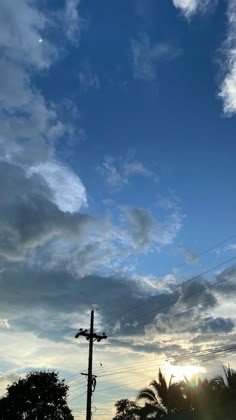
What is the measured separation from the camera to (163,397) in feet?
103

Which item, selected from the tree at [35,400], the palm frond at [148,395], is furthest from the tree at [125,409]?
the palm frond at [148,395]

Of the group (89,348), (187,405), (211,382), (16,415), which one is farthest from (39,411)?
(211,382)

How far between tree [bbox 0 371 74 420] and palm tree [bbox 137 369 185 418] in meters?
32.9

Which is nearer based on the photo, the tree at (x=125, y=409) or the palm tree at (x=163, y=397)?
the palm tree at (x=163, y=397)

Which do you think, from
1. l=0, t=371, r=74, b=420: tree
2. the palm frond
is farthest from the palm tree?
l=0, t=371, r=74, b=420: tree

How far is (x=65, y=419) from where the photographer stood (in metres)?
59.6

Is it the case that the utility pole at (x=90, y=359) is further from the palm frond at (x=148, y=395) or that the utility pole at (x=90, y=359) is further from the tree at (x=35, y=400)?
the tree at (x=35, y=400)

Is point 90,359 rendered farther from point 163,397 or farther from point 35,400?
point 35,400

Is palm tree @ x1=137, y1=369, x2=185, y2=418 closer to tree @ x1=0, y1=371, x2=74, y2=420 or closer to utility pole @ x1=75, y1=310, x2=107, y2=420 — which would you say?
utility pole @ x1=75, y1=310, x2=107, y2=420

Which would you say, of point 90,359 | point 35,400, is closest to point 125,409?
point 35,400

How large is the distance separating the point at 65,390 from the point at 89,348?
115 ft

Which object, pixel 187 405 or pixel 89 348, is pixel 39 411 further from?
pixel 187 405

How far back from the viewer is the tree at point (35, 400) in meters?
59.1

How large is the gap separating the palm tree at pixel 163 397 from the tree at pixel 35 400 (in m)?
32.9
